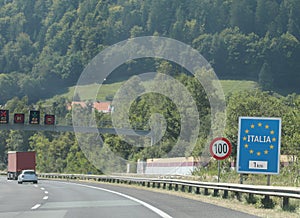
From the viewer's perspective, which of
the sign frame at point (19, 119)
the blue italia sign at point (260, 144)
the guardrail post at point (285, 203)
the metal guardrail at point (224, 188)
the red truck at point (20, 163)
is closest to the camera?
the metal guardrail at point (224, 188)

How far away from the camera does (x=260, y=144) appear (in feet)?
76.9

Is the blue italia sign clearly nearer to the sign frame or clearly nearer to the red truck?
the red truck

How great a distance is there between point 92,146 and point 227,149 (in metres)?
88.5

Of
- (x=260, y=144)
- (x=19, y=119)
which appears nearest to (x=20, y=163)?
(x=19, y=119)

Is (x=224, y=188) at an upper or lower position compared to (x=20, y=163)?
upper

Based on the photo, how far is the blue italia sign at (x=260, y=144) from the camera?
76.4ft

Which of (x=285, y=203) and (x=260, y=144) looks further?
(x=260, y=144)

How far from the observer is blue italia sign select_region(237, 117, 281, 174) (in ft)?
76.4

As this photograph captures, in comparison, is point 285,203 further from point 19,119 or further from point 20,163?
point 19,119

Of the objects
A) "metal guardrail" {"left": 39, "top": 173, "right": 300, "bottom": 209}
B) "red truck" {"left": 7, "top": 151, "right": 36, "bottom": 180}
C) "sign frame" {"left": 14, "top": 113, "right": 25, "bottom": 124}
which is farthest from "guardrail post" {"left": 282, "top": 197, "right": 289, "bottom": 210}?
"sign frame" {"left": 14, "top": 113, "right": 25, "bottom": 124}

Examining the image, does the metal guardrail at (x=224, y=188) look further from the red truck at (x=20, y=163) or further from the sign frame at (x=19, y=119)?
the sign frame at (x=19, y=119)

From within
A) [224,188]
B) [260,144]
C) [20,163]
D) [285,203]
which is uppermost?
[260,144]

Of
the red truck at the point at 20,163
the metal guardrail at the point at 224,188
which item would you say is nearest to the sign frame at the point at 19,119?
the red truck at the point at 20,163

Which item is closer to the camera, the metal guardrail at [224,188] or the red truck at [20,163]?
the metal guardrail at [224,188]
